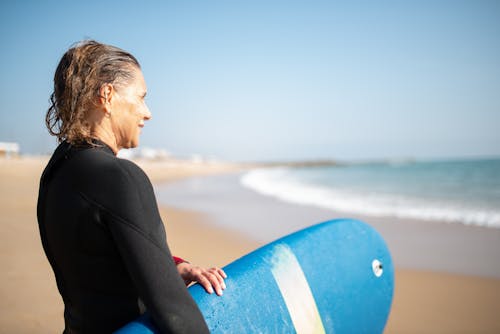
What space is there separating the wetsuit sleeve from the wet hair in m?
0.26

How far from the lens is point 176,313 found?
37.0 inches

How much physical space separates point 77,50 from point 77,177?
41cm

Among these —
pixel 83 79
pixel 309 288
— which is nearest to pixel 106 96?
pixel 83 79

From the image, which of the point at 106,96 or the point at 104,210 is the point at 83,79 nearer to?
the point at 106,96

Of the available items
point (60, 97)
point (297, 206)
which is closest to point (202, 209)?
point (297, 206)

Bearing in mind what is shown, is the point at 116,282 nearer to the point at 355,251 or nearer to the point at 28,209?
the point at 355,251

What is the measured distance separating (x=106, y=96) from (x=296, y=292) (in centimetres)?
140

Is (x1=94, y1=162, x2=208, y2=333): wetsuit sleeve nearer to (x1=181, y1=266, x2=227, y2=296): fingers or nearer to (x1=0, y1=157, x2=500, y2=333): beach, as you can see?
(x1=181, y1=266, x2=227, y2=296): fingers

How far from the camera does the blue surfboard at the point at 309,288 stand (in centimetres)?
153

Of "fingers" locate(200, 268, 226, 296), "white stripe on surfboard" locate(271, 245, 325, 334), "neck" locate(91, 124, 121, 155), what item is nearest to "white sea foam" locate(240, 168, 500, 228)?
"white stripe on surfboard" locate(271, 245, 325, 334)

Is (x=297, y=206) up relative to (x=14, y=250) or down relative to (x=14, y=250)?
down

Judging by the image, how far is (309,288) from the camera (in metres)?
1.98

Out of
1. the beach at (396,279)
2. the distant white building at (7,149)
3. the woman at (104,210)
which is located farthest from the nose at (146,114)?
the distant white building at (7,149)

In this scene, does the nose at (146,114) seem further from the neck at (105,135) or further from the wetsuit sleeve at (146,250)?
the wetsuit sleeve at (146,250)
